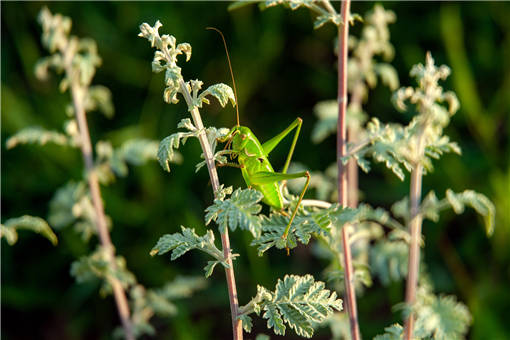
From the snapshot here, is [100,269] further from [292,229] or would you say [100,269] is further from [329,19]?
[329,19]

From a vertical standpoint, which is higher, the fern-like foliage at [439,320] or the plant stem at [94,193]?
the plant stem at [94,193]

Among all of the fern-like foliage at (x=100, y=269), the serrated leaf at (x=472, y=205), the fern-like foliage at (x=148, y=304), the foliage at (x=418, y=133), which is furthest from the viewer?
the fern-like foliage at (x=148, y=304)

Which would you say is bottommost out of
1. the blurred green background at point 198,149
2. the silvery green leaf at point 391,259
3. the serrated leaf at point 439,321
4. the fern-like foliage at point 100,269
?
the serrated leaf at point 439,321

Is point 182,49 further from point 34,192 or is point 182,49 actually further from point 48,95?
point 48,95

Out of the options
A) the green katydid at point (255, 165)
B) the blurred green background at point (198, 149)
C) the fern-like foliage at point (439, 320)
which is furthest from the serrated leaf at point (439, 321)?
the blurred green background at point (198, 149)

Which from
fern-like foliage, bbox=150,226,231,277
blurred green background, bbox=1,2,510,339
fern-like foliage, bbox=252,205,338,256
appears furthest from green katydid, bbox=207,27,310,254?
blurred green background, bbox=1,2,510,339

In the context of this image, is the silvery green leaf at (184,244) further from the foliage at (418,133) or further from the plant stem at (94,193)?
the plant stem at (94,193)
